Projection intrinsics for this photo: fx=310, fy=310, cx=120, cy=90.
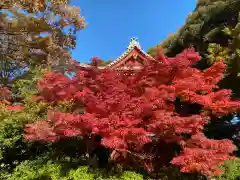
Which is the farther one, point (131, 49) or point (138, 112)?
point (131, 49)

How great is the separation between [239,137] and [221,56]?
4761 mm

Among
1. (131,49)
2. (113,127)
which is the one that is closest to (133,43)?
(131,49)

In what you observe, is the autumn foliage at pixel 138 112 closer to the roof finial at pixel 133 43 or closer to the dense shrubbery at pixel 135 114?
the dense shrubbery at pixel 135 114

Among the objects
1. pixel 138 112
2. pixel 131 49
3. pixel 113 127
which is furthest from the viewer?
pixel 131 49

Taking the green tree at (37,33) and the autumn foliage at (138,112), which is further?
the green tree at (37,33)

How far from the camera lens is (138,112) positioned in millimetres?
7480

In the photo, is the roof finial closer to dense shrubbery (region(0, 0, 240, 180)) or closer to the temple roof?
the temple roof

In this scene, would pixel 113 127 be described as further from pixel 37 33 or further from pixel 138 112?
pixel 37 33

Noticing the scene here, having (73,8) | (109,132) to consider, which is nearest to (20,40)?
(73,8)

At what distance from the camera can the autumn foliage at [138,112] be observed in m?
7.16

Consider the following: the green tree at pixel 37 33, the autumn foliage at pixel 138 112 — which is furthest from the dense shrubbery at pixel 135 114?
the green tree at pixel 37 33

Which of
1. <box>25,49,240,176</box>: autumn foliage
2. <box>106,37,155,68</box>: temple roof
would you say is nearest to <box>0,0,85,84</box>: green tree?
<box>106,37,155,68</box>: temple roof

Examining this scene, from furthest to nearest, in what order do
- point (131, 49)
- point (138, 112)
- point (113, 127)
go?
point (131, 49) → point (138, 112) → point (113, 127)

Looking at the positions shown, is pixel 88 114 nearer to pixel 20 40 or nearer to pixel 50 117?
pixel 50 117
